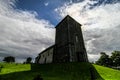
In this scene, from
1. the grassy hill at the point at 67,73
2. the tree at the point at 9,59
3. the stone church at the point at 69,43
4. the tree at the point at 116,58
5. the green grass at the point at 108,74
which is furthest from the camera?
the tree at the point at 116,58

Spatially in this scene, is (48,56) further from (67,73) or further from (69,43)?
(67,73)

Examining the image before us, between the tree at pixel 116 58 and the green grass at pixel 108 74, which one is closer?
the green grass at pixel 108 74

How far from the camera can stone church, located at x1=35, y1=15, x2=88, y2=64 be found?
43.8 meters

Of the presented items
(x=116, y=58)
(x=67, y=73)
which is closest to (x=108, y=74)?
(x=67, y=73)

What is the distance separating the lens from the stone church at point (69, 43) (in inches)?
1726

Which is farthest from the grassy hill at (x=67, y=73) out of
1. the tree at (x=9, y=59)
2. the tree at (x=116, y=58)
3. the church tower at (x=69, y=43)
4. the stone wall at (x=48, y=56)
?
the tree at (x=116, y=58)

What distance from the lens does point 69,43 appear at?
4453 cm

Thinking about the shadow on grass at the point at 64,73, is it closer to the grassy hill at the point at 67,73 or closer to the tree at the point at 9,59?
the grassy hill at the point at 67,73

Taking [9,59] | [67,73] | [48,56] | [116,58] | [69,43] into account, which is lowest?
[67,73]

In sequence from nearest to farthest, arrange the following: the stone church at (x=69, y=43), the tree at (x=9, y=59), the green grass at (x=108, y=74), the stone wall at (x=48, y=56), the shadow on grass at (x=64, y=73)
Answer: the shadow on grass at (x=64, y=73), the green grass at (x=108, y=74), the stone church at (x=69, y=43), the stone wall at (x=48, y=56), the tree at (x=9, y=59)

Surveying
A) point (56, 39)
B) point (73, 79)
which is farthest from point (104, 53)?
point (73, 79)

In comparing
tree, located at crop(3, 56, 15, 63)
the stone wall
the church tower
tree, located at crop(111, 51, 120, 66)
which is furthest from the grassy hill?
tree, located at crop(111, 51, 120, 66)

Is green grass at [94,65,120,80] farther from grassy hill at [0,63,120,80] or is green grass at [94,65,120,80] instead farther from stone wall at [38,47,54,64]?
stone wall at [38,47,54,64]

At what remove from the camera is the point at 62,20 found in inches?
1976
